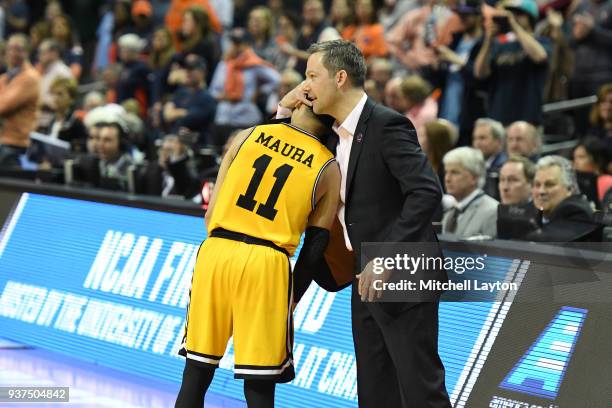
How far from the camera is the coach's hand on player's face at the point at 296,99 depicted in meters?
5.02

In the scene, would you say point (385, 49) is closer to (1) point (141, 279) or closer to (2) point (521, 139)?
(2) point (521, 139)

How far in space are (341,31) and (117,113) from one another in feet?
9.49

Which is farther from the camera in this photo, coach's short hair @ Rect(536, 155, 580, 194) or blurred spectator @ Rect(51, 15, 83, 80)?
blurred spectator @ Rect(51, 15, 83, 80)

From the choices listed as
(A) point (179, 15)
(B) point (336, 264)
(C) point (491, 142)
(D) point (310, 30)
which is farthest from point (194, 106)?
(B) point (336, 264)

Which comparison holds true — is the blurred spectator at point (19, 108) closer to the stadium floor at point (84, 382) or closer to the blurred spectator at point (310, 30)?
the blurred spectator at point (310, 30)

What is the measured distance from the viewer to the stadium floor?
6.97m

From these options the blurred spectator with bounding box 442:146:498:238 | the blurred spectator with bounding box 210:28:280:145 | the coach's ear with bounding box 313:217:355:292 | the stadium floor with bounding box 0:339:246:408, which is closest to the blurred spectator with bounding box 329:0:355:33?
the blurred spectator with bounding box 210:28:280:145

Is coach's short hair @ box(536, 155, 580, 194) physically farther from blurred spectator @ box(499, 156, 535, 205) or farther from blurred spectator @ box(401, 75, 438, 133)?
blurred spectator @ box(401, 75, 438, 133)

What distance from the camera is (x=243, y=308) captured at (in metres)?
5.02

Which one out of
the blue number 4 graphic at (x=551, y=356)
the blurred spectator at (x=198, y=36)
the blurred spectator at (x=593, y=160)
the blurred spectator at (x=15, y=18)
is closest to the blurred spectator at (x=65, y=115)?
the blurred spectator at (x=198, y=36)

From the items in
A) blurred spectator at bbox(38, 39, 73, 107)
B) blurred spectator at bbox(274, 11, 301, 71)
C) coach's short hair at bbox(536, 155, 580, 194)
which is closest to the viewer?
coach's short hair at bbox(536, 155, 580, 194)

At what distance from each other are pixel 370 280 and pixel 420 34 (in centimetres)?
782

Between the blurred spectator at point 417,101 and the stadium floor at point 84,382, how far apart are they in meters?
4.16

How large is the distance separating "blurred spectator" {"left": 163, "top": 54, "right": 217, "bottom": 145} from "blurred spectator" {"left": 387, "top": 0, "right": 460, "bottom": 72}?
211 cm
